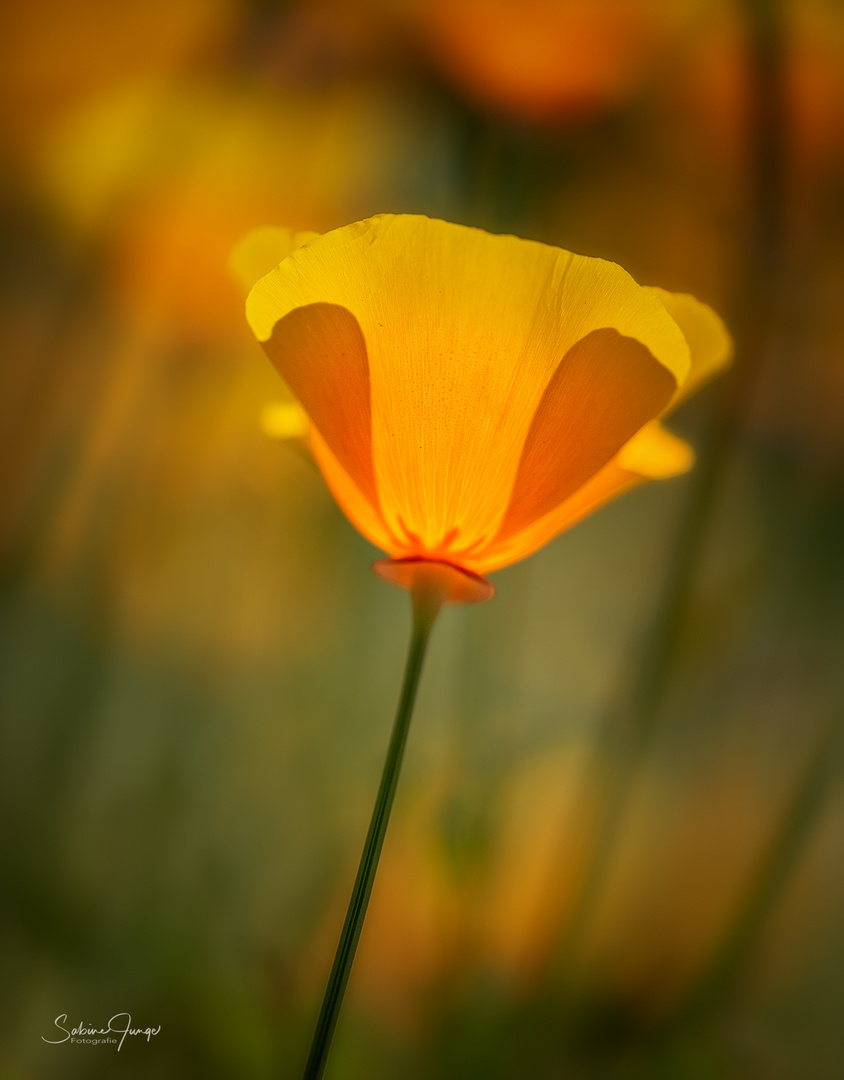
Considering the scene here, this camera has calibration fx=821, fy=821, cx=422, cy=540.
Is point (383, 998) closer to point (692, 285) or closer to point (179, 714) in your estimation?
point (179, 714)

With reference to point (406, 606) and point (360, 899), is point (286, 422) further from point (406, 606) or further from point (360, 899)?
point (406, 606)

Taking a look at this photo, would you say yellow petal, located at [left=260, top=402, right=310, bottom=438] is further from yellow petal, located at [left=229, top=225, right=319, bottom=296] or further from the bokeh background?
the bokeh background

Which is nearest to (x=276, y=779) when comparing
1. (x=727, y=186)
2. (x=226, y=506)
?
(x=226, y=506)
